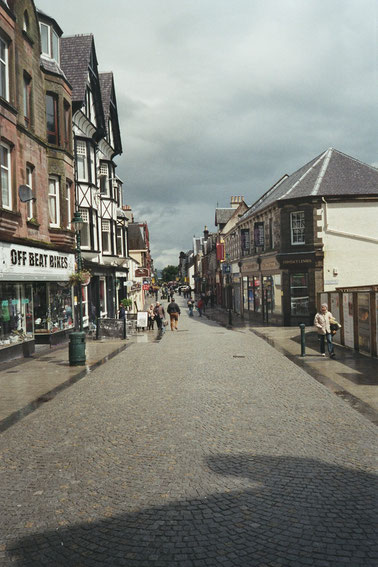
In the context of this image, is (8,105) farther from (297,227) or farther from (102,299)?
(297,227)

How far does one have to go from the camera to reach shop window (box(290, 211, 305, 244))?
29328 mm

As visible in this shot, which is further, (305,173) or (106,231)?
(106,231)

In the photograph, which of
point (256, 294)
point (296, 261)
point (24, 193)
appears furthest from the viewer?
point (256, 294)

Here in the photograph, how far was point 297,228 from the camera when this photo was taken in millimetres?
29547

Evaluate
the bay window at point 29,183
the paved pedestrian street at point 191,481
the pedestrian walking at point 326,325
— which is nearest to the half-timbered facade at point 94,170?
the bay window at point 29,183

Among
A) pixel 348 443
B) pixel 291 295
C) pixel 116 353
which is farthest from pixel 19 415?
pixel 291 295

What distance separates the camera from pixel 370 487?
5.54 metres

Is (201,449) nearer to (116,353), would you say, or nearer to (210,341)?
(116,353)

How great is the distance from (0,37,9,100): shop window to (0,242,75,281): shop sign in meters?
5.29

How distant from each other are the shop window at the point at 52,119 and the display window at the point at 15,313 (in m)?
7.15

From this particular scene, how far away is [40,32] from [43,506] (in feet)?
71.3

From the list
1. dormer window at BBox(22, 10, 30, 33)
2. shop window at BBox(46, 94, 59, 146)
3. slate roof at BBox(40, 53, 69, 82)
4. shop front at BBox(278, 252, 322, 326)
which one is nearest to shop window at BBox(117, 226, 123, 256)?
shop front at BBox(278, 252, 322, 326)

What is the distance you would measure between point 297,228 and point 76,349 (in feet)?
60.0

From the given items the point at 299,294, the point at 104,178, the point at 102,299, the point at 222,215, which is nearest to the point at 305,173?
the point at 299,294
